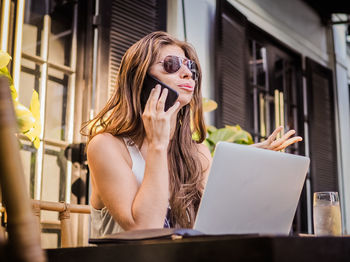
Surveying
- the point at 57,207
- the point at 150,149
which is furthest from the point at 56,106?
the point at 150,149

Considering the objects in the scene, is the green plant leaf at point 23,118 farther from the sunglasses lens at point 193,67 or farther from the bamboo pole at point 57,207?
the sunglasses lens at point 193,67

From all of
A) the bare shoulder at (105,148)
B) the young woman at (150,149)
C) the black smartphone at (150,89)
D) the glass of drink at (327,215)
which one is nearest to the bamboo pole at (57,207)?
the young woman at (150,149)

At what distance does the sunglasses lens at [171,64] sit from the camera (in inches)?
73.2

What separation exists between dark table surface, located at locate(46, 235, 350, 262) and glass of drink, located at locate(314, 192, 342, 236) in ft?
1.57

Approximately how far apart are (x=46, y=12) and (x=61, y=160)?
857 millimetres

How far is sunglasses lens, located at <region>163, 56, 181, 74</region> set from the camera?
1859 mm

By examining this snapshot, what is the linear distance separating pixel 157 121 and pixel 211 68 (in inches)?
96.5

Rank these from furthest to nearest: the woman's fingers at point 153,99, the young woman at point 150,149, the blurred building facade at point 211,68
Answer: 1. the blurred building facade at point 211,68
2. the woman's fingers at point 153,99
3. the young woman at point 150,149

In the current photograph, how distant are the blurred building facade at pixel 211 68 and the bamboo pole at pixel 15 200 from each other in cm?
211

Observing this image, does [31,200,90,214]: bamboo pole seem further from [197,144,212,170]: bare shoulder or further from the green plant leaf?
[197,144,212,170]: bare shoulder

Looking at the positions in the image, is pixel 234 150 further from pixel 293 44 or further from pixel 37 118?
pixel 293 44

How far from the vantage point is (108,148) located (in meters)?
1.69

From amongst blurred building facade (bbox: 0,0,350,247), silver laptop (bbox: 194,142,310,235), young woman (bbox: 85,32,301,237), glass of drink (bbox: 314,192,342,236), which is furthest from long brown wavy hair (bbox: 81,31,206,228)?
blurred building facade (bbox: 0,0,350,247)

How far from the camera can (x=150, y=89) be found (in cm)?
186
